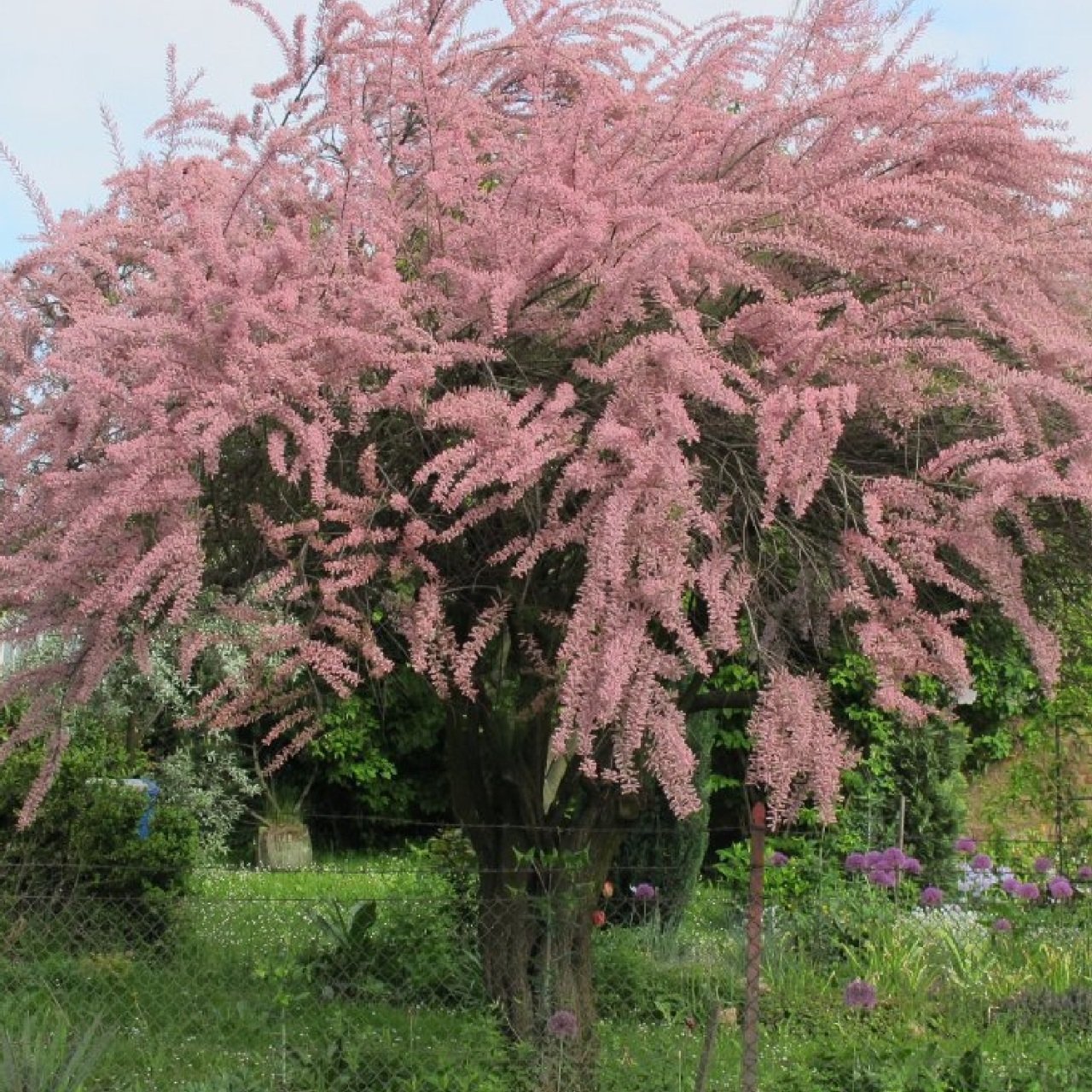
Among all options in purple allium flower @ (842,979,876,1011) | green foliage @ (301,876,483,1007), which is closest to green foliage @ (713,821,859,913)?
green foliage @ (301,876,483,1007)

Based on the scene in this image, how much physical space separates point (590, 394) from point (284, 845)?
9.83 metres

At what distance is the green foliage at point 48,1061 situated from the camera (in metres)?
4.44

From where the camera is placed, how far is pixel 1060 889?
7477 millimetres

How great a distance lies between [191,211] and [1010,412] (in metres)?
2.33

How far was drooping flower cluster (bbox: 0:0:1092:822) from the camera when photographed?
3641mm

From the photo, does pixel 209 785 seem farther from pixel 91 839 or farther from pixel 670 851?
pixel 670 851

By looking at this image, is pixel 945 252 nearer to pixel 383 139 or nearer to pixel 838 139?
pixel 838 139

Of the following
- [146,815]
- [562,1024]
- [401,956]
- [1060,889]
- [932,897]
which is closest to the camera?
[562,1024]

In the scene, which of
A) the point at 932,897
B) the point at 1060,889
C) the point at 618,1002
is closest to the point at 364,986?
the point at 618,1002

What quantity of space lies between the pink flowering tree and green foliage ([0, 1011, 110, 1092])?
110 centimetres

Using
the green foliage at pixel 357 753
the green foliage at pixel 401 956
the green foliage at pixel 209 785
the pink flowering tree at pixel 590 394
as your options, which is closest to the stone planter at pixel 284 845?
the green foliage at pixel 209 785

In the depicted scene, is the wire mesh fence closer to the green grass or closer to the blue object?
the green grass

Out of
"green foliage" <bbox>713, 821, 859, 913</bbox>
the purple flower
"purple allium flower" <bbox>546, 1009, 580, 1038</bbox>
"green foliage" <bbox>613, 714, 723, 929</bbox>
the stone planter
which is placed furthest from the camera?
the stone planter

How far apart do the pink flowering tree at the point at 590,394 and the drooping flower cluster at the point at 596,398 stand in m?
0.01
